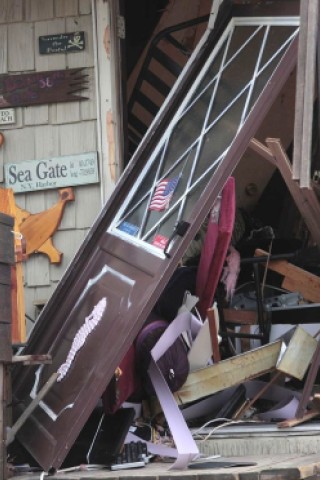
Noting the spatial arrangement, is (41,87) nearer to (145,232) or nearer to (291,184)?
(145,232)

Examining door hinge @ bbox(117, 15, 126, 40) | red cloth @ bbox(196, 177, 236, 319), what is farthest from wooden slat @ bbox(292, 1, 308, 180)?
door hinge @ bbox(117, 15, 126, 40)

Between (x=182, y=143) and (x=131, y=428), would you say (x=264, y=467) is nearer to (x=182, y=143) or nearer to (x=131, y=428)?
(x=131, y=428)

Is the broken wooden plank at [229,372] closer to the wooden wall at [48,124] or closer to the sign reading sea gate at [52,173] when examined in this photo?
the wooden wall at [48,124]

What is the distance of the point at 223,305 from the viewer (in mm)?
6320

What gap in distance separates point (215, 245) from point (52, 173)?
1.39 m

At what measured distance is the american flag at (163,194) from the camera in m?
5.28

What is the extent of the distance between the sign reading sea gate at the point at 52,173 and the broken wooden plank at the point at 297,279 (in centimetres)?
138

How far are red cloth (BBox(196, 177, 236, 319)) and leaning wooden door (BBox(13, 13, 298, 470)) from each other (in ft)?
1.02

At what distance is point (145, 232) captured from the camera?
523 centimetres

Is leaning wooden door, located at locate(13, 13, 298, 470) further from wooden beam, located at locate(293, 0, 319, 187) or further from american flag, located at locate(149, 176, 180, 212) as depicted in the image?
wooden beam, located at locate(293, 0, 319, 187)

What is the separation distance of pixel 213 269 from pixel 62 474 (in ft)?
5.54

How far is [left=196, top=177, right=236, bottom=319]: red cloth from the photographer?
541 cm

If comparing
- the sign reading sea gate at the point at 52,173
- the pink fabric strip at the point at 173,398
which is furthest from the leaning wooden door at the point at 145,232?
the sign reading sea gate at the point at 52,173

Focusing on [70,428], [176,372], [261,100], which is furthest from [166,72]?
[70,428]
